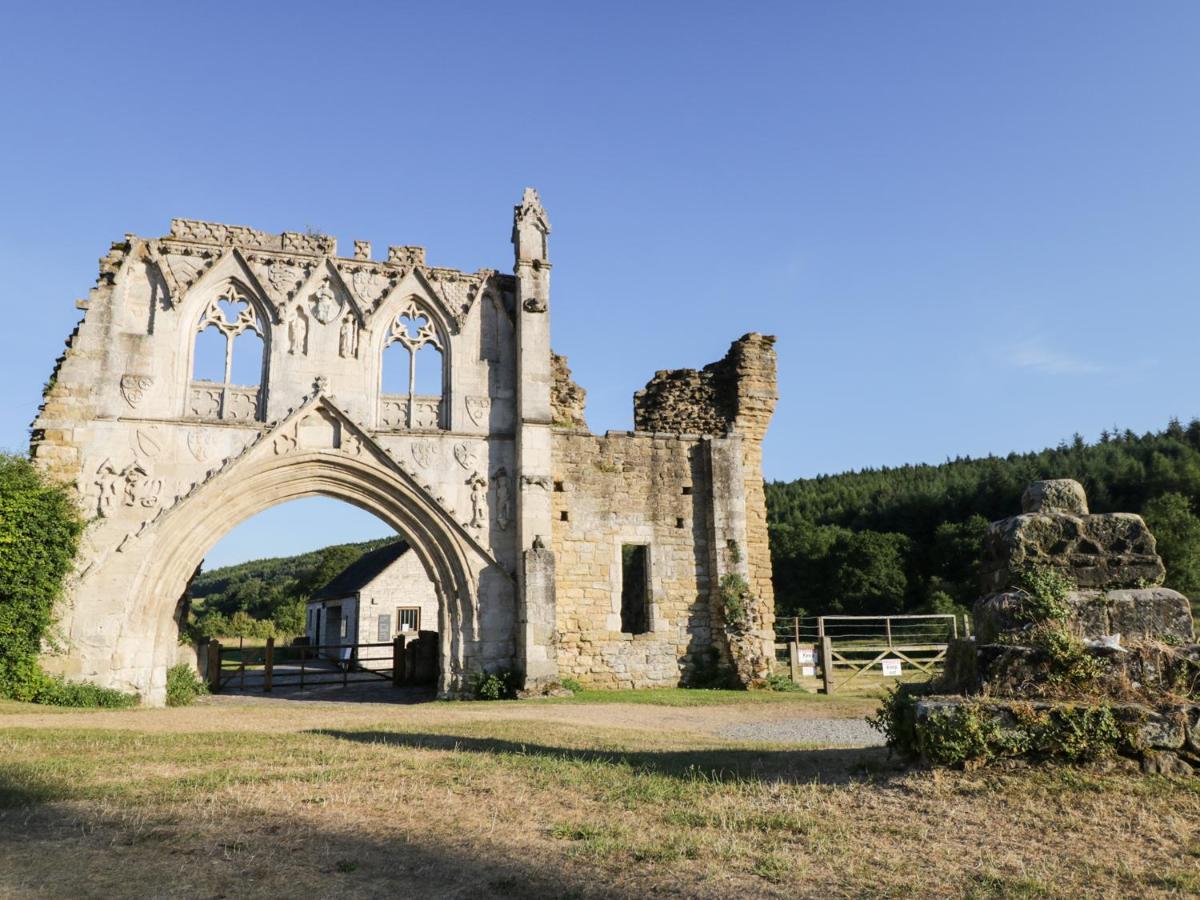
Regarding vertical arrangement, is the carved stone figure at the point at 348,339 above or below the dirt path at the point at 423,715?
above

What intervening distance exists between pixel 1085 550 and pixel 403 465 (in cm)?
1179

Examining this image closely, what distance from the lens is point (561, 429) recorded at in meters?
16.7

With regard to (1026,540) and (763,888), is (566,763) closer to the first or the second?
(763,888)

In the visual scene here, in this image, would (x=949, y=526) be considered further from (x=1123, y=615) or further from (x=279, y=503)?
(x=1123, y=615)

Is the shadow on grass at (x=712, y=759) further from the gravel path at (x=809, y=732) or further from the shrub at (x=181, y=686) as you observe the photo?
the shrub at (x=181, y=686)

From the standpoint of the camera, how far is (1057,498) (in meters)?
6.52

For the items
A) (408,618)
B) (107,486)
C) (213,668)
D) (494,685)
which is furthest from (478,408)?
(408,618)

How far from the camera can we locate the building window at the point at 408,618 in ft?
105

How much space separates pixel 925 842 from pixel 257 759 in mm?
5314

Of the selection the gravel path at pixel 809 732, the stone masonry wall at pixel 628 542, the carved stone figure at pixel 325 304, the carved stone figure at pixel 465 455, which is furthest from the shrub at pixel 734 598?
the carved stone figure at pixel 325 304

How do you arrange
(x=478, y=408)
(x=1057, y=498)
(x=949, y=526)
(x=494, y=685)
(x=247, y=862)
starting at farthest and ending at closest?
(x=949, y=526) → (x=478, y=408) → (x=494, y=685) → (x=1057, y=498) → (x=247, y=862)

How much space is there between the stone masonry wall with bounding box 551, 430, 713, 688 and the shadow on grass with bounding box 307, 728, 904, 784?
7445 mm

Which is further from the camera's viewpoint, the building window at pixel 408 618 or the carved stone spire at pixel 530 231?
the building window at pixel 408 618

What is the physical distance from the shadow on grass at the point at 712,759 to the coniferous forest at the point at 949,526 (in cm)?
3681
